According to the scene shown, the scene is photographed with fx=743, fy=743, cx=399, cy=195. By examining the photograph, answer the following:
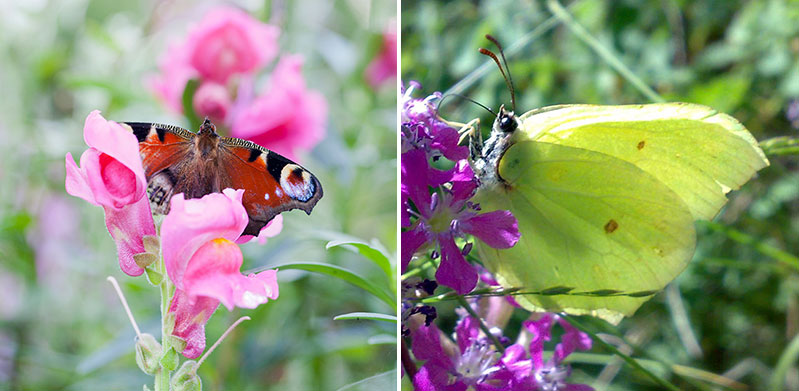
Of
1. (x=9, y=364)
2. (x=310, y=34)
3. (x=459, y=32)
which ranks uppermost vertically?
(x=310, y=34)

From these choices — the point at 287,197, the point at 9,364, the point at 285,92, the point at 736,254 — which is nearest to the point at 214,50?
the point at 285,92

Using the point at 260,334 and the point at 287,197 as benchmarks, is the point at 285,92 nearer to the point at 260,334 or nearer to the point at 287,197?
the point at 260,334

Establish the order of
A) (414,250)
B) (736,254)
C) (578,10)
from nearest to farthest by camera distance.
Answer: (414,250)
(578,10)
(736,254)

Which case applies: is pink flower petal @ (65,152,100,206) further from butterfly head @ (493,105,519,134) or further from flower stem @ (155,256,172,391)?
butterfly head @ (493,105,519,134)

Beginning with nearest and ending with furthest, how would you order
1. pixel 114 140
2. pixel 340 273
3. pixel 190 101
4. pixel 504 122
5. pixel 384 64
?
pixel 114 140
pixel 340 273
pixel 504 122
pixel 190 101
pixel 384 64

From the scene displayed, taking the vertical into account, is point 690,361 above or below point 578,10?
below

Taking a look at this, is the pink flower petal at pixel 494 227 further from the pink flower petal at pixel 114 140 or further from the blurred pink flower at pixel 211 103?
the blurred pink flower at pixel 211 103

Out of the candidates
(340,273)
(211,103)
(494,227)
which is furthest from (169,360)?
(211,103)

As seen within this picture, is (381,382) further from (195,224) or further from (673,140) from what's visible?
(673,140)
